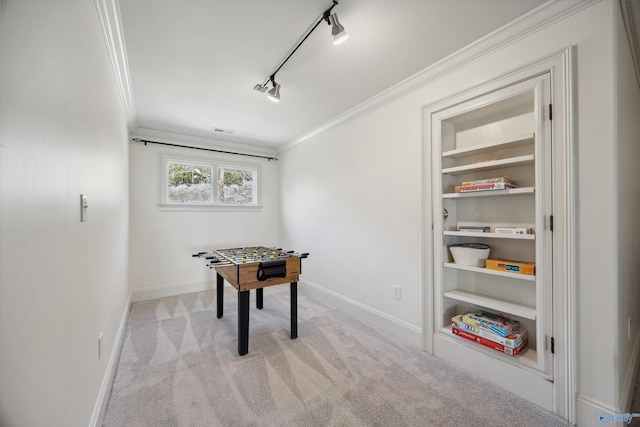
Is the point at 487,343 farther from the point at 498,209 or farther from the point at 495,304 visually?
the point at 498,209

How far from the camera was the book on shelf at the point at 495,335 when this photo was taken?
178 cm

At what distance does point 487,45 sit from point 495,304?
186 cm

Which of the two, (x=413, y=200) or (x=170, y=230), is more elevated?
(x=413, y=200)

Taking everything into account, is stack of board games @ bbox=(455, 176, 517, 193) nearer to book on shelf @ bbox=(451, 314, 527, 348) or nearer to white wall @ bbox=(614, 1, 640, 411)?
white wall @ bbox=(614, 1, 640, 411)

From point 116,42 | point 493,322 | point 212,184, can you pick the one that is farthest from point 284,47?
point 212,184

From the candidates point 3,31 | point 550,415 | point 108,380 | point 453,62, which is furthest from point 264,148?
point 550,415

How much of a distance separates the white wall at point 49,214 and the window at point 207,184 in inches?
103

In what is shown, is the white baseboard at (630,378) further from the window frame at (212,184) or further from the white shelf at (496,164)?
the window frame at (212,184)

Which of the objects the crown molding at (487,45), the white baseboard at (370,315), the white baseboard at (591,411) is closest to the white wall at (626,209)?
the white baseboard at (591,411)

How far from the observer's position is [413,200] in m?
2.45

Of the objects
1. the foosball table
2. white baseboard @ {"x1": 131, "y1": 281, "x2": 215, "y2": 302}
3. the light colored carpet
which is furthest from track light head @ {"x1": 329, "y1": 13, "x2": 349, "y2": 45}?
white baseboard @ {"x1": 131, "y1": 281, "x2": 215, "y2": 302}

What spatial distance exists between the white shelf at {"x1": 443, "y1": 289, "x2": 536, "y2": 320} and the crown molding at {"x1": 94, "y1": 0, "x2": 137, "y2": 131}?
9.86 feet

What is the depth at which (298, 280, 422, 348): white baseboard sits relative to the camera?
244 centimetres

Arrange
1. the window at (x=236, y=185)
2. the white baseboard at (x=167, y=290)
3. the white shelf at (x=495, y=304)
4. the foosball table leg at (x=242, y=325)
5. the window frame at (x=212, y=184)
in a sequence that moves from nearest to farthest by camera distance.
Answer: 1. the white shelf at (x=495, y=304)
2. the foosball table leg at (x=242, y=325)
3. the white baseboard at (x=167, y=290)
4. the window frame at (x=212, y=184)
5. the window at (x=236, y=185)
